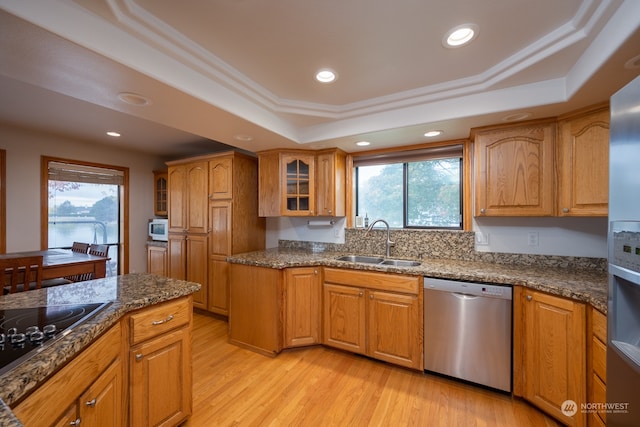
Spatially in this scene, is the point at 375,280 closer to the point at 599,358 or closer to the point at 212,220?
the point at 599,358

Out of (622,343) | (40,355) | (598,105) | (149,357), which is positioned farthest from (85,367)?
(598,105)

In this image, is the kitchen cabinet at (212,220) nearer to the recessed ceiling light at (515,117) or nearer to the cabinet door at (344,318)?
the cabinet door at (344,318)

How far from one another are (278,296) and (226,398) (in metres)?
0.84

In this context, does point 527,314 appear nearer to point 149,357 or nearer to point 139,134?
point 149,357

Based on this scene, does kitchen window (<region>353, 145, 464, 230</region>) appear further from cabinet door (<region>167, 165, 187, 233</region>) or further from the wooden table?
the wooden table

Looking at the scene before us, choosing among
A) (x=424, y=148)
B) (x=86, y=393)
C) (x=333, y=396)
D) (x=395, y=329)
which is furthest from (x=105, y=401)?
(x=424, y=148)

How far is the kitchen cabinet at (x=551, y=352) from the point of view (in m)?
1.51

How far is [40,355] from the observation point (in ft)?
2.66

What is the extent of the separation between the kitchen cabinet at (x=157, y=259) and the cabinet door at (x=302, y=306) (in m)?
2.42

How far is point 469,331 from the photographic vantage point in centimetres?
194

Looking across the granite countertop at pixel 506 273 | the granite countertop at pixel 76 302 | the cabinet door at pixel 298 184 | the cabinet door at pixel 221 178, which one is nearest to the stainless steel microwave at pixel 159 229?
the cabinet door at pixel 221 178

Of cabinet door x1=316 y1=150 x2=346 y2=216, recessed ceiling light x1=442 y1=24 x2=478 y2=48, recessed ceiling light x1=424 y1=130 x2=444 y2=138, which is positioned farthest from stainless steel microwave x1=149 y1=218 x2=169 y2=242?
recessed ceiling light x1=442 y1=24 x2=478 y2=48

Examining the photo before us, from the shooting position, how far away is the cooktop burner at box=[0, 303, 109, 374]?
32.6 inches

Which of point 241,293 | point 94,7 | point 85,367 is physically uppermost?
point 94,7
